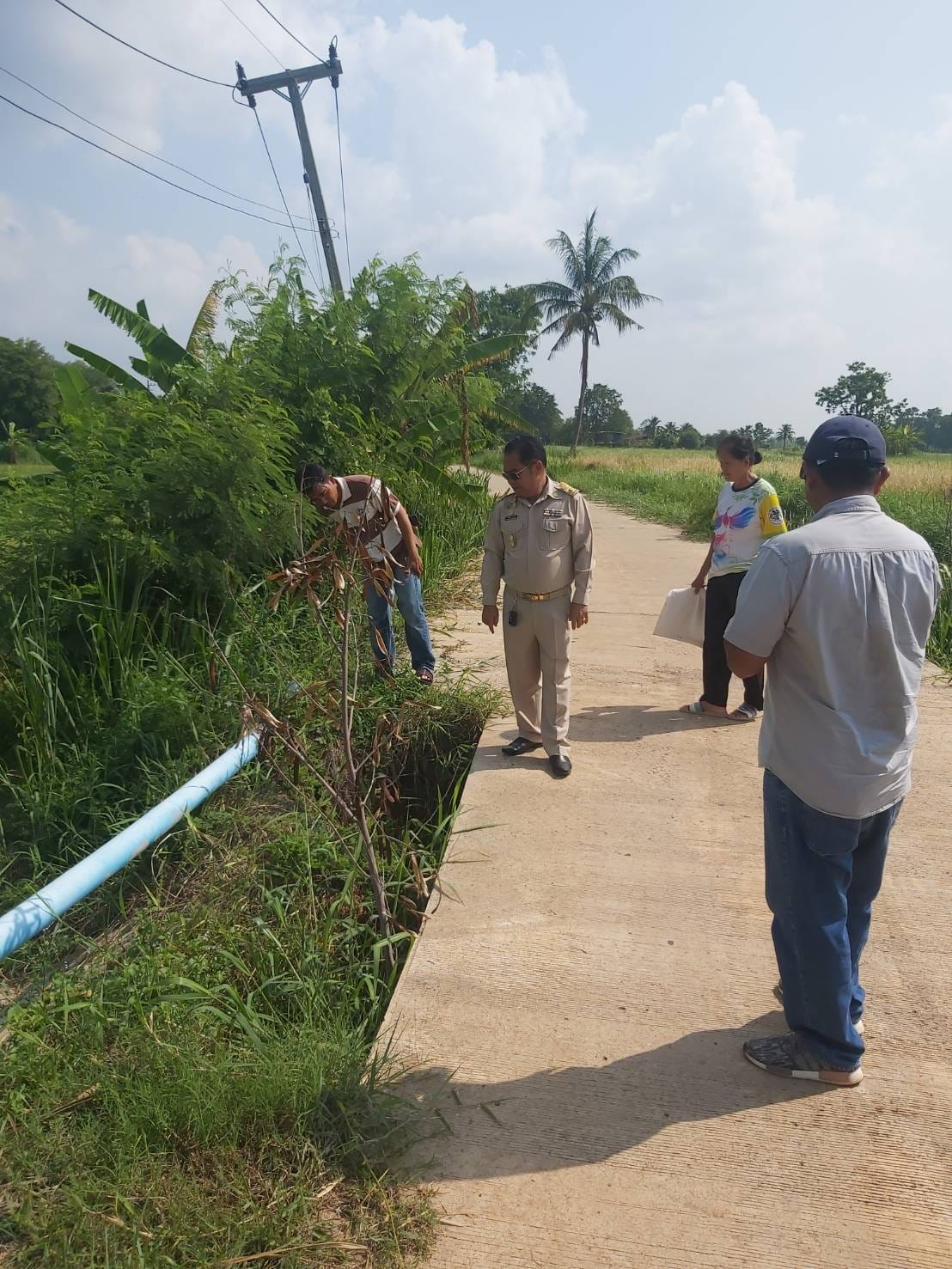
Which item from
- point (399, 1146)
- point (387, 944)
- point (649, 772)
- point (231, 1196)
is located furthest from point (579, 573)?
point (231, 1196)

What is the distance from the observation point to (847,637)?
2.08m

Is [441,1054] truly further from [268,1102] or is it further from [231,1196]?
[231,1196]

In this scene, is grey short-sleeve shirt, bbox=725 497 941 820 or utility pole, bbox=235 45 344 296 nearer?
grey short-sleeve shirt, bbox=725 497 941 820

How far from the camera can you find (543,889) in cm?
322

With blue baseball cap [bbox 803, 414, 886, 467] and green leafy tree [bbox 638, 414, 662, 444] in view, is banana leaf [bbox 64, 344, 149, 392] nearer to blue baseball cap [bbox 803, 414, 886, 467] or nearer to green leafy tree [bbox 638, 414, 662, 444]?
blue baseball cap [bbox 803, 414, 886, 467]

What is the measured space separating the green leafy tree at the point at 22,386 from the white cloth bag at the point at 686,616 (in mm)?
44772

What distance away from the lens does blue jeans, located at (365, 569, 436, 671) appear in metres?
5.23

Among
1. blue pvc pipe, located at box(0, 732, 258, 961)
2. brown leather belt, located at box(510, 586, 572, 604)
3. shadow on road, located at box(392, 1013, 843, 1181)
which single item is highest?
brown leather belt, located at box(510, 586, 572, 604)

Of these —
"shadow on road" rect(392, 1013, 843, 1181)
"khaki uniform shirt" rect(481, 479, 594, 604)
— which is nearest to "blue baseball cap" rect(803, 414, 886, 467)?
"shadow on road" rect(392, 1013, 843, 1181)

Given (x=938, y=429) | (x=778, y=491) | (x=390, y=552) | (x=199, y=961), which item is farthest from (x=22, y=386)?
(x=938, y=429)

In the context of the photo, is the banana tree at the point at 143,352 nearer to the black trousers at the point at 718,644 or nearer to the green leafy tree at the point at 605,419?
the black trousers at the point at 718,644

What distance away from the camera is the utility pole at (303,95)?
1238 centimetres

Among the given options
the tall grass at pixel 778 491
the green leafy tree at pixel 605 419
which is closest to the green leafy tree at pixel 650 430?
the green leafy tree at pixel 605 419

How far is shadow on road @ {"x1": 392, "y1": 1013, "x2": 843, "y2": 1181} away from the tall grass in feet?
15.7
